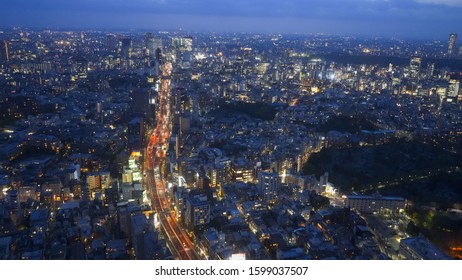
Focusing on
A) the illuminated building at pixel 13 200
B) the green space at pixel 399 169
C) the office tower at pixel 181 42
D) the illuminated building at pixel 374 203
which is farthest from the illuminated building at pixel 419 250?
the office tower at pixel 181 42

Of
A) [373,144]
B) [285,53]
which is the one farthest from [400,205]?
[285,53]

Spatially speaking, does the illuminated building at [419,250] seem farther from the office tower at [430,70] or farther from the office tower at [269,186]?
the office tower at [430,70]

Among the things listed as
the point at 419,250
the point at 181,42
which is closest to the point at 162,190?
the point at 419,250

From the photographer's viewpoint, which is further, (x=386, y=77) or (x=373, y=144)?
(x=386, y=77)

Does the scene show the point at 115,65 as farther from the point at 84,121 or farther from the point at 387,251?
the point at 387,251

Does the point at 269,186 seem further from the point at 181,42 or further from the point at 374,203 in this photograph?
the point at 181,42
